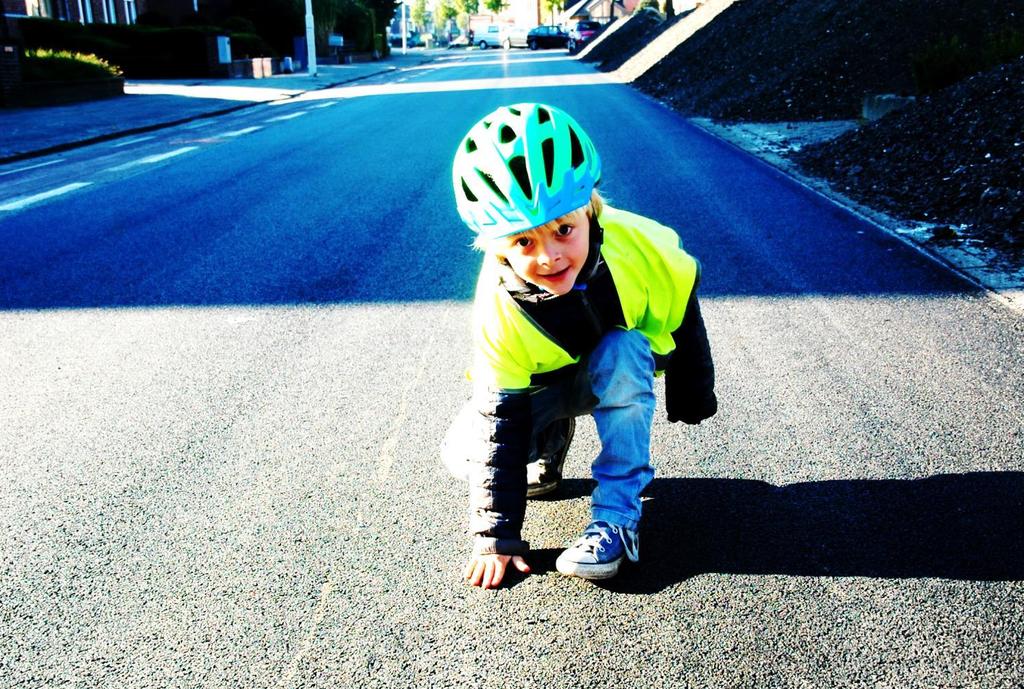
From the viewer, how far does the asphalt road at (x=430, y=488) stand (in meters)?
2.46

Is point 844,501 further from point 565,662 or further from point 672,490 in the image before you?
point 565,662

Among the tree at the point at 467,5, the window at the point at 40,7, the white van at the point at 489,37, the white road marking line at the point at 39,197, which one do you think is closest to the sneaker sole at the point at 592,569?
the white road marking line at the point at 39,197

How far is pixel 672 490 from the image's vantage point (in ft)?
10.8

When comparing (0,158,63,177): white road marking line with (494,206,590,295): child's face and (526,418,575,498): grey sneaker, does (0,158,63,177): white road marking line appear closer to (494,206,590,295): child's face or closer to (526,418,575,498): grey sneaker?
(526,418,575,498): grey sneaker

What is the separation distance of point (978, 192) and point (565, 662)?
6344 mm

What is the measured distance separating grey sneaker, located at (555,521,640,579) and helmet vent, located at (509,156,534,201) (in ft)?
3.10

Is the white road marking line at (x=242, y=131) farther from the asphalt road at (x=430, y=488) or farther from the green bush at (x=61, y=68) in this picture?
the asphalt road at (x=430, y=488)

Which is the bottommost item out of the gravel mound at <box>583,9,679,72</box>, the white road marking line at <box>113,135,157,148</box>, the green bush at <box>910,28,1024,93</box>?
the white road marking line at <box>113,135,157,148</box>

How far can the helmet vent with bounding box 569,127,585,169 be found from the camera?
2596 mm

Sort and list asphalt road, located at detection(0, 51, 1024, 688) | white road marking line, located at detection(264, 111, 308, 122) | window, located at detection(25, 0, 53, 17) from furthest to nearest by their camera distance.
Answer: window, located at detection(25, 0, 53, 17) → white road marking line, located at detection(264, 111, 308, 122) → asphalt road, located at detection(0, 51, 1024, 688)

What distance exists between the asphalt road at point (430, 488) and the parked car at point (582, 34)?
169 ft

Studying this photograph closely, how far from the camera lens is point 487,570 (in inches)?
108

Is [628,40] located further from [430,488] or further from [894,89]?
[430,488]

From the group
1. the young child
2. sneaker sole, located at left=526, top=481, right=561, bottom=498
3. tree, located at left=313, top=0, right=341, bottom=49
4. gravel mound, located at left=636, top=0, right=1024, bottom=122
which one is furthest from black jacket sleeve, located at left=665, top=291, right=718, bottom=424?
tree, located at left=313, top=0, right=341, bottom=49
